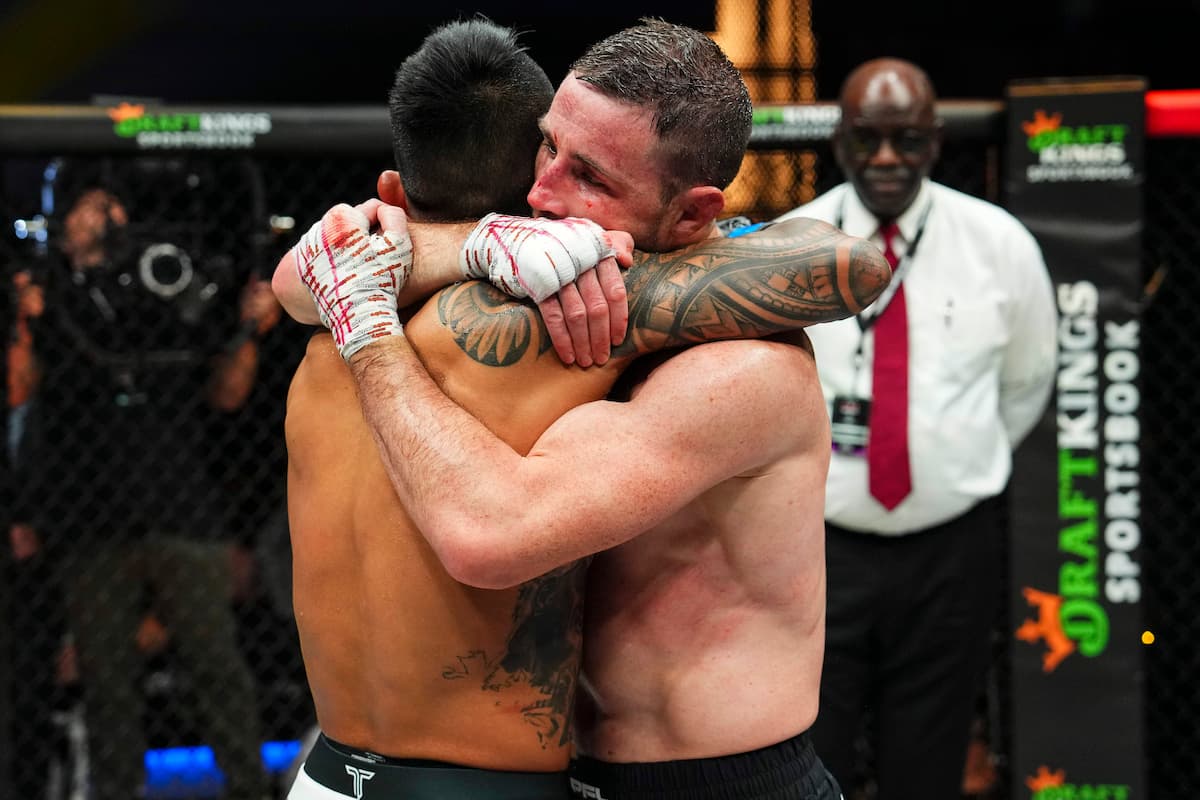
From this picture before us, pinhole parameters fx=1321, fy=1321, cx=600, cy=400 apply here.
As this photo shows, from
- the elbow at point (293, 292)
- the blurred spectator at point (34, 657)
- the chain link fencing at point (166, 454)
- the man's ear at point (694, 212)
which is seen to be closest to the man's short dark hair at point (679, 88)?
the man's ear at point (694, 212)

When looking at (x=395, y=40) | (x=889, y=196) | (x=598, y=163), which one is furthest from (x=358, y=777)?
(x=395, y=40)

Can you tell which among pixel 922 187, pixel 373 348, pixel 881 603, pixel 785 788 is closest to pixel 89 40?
pixel 922 187

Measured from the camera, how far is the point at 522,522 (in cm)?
125

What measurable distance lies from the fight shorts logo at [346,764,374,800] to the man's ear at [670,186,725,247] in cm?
67

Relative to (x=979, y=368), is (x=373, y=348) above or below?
above

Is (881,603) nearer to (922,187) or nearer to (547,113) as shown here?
(922,187)

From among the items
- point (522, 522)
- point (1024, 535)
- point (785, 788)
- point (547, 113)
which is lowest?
point (1024, 535)

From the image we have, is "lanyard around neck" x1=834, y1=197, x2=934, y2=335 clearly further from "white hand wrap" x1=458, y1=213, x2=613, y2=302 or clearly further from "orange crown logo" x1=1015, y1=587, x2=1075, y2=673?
"white hand wrap" x1=458, y1=213, x2=613, y2=302

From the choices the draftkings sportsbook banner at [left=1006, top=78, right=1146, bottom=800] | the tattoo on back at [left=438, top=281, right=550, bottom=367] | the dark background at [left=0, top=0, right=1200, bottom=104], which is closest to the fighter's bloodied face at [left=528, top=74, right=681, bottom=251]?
the tattoo on back at [left=438, top=281, right=550, bottom=367]

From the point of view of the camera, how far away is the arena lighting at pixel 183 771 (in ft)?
10.4

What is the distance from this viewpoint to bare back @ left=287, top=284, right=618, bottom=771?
1.35 meters

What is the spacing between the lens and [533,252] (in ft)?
4.17

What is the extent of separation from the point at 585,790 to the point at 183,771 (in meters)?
2.04

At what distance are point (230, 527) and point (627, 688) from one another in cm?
195
